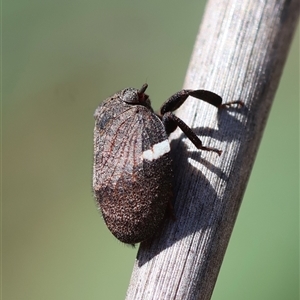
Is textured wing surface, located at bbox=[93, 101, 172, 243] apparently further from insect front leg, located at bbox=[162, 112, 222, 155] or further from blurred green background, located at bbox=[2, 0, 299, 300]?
blurred green background, located at bbox=[2, 0, 299, 300]

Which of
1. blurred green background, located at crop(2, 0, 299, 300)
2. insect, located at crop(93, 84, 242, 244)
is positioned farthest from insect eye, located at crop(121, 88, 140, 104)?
blurred green background, located at crop(2, 0, 299, 300)

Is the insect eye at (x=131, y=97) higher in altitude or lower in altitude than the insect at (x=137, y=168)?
higher

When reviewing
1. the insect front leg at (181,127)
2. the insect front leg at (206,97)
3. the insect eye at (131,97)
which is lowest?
the insect front leg at (181,127)

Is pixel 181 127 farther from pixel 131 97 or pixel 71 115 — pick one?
pixel 71 115

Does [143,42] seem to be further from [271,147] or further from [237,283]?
[237,283]

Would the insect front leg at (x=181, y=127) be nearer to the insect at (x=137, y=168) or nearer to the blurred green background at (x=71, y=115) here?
the insect at (x=137, y=168)

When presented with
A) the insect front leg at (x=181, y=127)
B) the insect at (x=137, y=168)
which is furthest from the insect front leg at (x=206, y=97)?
the insect front leg at (x=181, y=127)

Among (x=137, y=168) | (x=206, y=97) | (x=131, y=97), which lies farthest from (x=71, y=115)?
(x=206, y=97)
